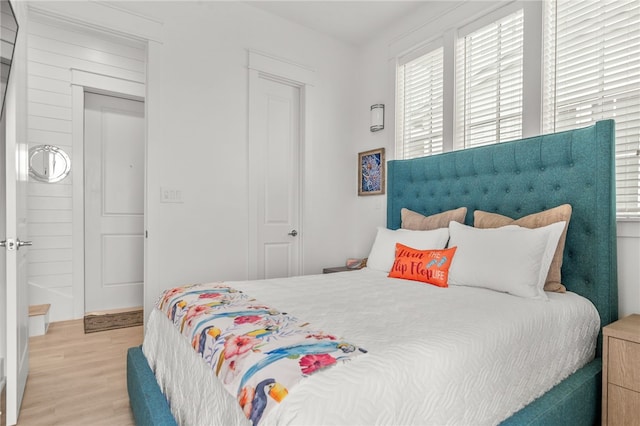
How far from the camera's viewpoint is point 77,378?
2334 millimetres

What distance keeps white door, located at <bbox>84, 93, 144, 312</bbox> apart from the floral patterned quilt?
2.62 m

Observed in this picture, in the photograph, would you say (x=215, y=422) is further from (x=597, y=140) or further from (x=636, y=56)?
(x=636, y=56)

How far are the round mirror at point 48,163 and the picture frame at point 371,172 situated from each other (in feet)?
9.48

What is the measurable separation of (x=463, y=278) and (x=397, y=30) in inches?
96.1

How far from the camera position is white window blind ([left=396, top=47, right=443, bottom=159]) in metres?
3.01

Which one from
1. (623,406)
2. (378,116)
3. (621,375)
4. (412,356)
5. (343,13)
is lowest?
(623,406)

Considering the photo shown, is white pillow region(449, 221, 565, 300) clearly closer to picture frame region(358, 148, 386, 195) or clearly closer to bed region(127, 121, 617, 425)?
bed region(127, 121, 617, 425)

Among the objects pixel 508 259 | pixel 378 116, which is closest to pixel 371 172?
pixel 378 116

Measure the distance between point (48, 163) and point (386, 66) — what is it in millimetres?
3367

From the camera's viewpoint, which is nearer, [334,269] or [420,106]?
[420,106]

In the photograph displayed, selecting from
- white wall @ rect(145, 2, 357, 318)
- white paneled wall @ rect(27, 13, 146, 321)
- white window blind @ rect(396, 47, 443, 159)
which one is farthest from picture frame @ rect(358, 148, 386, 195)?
white paneled wall @ rect(27, 13, 146, 321)

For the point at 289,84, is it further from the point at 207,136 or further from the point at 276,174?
the point at 207,136

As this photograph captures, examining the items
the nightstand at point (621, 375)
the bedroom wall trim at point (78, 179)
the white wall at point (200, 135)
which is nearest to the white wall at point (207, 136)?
the white wall at point (200, 135)

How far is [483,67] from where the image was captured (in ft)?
8.76
